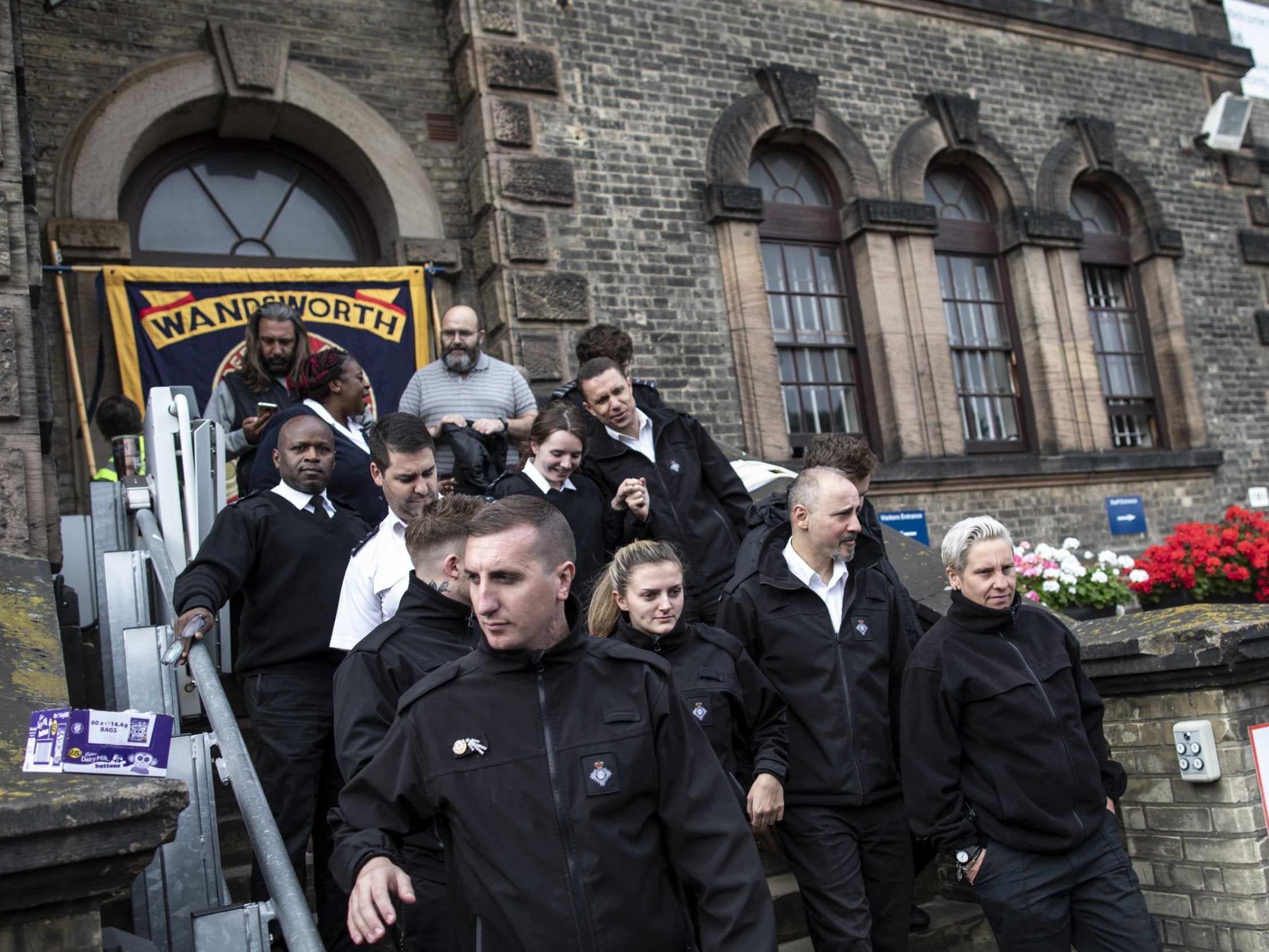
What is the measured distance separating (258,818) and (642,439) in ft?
8.60

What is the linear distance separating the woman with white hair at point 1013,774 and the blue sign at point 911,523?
21.4 feet

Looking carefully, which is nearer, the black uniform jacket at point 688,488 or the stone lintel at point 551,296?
the black uniform jacket at point 688,488

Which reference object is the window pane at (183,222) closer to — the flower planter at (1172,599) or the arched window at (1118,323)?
the flower planter at (1172,599)

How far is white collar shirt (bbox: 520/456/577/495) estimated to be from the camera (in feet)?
15.5

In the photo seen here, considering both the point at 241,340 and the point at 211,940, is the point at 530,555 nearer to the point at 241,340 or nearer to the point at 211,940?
the point at 211,940

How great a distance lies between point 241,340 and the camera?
831 cm

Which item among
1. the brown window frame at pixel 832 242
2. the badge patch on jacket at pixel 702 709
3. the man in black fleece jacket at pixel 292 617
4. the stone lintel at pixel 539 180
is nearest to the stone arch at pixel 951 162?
the brown window frame at pixel 832 242

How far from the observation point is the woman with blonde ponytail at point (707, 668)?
355 centimetres

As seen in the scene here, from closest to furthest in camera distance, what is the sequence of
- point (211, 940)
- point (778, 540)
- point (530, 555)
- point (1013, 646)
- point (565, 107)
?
point (530, 555) < point (211, 940) < point (1013, 646) < point (778, 540) < point (565, 107)

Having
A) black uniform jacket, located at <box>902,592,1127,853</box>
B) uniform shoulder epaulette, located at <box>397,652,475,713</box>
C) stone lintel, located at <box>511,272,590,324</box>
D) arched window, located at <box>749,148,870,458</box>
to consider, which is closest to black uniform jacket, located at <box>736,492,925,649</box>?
black uniform jacket, located at <box>902,592,1127,853</box>

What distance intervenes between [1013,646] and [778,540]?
2.88ft

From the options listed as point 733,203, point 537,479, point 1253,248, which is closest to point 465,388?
point 537,479

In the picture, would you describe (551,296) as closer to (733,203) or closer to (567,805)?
(733,203)

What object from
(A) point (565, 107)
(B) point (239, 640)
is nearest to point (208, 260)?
(A) point (565, 107)
